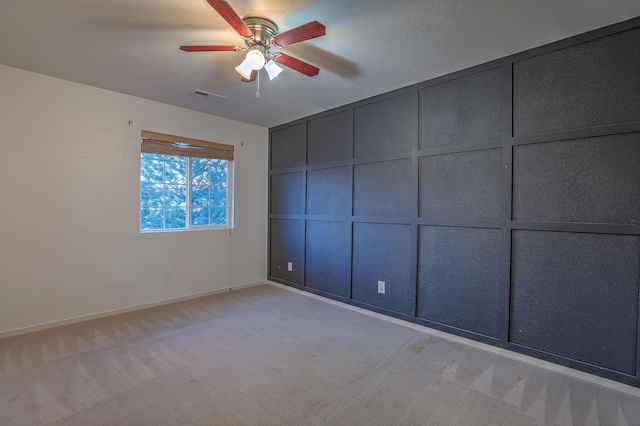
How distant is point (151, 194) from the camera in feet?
12.4

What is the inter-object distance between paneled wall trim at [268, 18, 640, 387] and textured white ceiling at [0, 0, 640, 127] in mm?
283

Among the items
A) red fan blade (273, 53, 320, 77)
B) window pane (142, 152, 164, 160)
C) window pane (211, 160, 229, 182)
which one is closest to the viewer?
red fan blade (273, 53, 320, 77)

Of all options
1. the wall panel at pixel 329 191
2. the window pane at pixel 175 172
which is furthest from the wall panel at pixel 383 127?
the window pane at pixel 175 172

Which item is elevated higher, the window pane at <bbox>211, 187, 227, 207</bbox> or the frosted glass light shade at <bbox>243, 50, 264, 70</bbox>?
the frosted glass light shade at <bbox>243, 50, 264, 70</bbox>

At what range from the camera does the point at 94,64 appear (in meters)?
2.74

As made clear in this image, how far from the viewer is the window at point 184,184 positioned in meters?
3.74

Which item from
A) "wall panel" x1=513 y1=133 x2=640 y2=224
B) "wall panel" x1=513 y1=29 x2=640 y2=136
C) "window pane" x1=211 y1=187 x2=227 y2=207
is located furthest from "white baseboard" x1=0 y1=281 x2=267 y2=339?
"wall panel" x1=513 y1=29 x2=640 y2=136

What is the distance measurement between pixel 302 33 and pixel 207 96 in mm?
2014

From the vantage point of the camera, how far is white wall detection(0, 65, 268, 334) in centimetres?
287

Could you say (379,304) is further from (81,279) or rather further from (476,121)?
(81,279)

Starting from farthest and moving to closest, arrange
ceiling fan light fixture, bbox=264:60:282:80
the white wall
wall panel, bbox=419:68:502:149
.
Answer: the white wall
wall panel, bbox=419:68:502:149
ceiling fan light fixture, bbox=264:60:282:80

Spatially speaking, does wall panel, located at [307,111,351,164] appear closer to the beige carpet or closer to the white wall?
the white wall

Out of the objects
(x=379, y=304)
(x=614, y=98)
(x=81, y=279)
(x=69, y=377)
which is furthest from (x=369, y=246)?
(x=81, y=279)

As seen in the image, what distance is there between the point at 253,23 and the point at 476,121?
1981 millimetres
